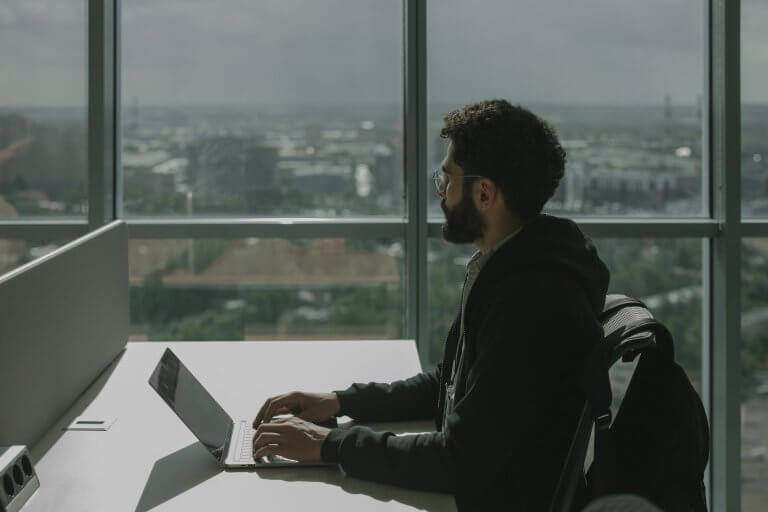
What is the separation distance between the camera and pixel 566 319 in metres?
1.50

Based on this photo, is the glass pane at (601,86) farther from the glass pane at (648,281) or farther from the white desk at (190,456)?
the white desk at (190,456)

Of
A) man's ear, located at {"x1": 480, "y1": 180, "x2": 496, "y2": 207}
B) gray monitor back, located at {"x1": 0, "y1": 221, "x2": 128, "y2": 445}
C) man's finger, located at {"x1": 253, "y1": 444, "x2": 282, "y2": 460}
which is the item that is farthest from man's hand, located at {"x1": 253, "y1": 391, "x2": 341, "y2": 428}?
man's ear, located at {"x1": 480, "y1": 180, "x2": 496, "y2": 207}

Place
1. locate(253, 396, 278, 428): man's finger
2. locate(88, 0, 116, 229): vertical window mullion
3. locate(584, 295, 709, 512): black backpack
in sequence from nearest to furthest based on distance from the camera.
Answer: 1. locate(584, 295, 709, 512): black backpack
2. locate(253, 396, 278, 428): man's finger
3. locate(88, 0, 116, 229): vertical window mullion

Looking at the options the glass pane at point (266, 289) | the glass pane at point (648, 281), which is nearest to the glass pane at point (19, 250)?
the glass pane at point (266, 289)

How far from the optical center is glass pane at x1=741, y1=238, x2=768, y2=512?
3.38 metres

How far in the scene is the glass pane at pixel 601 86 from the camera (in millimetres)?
3361

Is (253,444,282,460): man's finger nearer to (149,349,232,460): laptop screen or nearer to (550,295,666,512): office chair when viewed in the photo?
(149,349,232,460): laptop screen

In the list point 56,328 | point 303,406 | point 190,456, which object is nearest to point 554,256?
point 303,406

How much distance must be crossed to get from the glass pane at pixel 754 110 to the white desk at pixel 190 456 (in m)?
1.74

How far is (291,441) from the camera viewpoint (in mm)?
1655

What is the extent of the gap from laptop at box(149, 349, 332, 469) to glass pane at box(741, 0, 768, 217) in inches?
94.7

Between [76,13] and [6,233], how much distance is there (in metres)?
0.91

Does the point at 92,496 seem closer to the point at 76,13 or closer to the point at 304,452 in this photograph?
the point at 304,452

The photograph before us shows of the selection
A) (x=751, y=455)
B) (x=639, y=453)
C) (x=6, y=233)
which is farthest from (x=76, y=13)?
(x=751, y=455)
